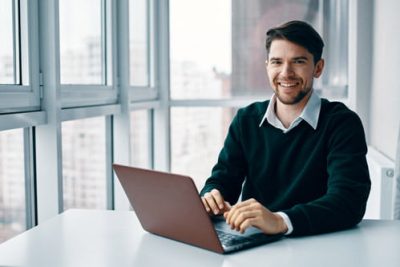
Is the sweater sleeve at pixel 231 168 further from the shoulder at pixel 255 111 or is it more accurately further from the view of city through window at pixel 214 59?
the view of city through window at pixel 214 59

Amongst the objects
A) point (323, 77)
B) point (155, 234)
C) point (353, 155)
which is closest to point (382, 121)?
point (323, 77)

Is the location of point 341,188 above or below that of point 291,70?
below

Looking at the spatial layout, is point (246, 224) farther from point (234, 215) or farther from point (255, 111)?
point (255, 111)

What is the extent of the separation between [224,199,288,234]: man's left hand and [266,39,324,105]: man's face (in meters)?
0.49

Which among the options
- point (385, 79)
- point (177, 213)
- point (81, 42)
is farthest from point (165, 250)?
point (385, 79)

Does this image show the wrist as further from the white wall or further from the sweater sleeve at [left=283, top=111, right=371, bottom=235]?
the white wall

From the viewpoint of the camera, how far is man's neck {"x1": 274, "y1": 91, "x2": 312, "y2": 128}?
161cm

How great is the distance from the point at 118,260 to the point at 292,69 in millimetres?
781

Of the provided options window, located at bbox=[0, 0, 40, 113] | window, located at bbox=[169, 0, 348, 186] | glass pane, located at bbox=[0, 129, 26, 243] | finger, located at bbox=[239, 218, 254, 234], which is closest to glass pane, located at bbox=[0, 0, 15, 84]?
window, located at bbox=[0, 0, 40, 113]

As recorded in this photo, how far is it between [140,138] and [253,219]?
2128 mm

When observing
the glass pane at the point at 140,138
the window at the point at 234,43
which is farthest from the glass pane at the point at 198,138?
the glass pane at the point at 140,138

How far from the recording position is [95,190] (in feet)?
A: 8.33

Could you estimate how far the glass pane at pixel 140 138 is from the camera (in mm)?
3086

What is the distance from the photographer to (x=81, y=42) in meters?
2.33
